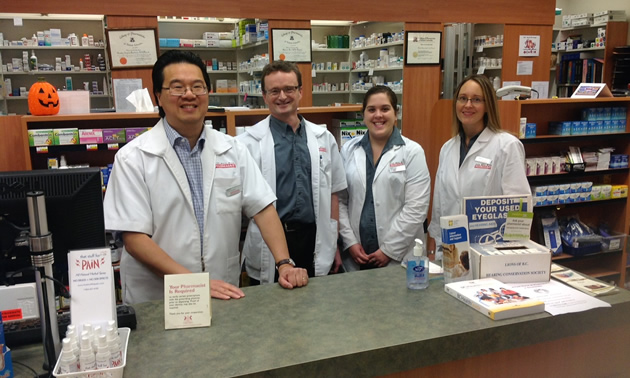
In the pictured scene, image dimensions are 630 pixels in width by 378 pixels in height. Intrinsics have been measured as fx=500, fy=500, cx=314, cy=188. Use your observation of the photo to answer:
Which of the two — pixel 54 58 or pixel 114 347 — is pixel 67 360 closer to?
pixel 114 347

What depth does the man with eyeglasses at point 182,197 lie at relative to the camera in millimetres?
1966

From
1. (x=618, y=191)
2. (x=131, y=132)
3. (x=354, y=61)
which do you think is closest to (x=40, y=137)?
(x=131, y=132)

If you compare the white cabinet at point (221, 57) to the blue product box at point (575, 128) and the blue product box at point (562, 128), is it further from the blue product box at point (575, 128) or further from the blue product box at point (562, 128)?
the blue product box at point (575, 128)

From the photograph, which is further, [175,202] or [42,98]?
[42,98]

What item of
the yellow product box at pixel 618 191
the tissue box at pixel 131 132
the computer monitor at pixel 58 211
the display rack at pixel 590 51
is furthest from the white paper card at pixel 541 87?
the computer monitor at pixel 58 211

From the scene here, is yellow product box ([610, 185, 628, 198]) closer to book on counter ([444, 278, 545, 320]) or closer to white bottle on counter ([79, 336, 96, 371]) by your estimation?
book on counter ([444, 278, 545, 320])

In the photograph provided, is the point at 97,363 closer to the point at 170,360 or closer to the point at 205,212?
the point at 170,360

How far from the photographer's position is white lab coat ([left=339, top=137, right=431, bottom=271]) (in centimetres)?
300

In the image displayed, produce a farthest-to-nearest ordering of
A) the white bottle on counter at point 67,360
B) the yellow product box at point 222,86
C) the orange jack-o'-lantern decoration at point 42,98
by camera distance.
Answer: the yellow product box at point 222,86 → the orange jack-o'-lantern decoration at point 42,98 → the white bottle on counter at point 67,360

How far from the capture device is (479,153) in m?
3.06

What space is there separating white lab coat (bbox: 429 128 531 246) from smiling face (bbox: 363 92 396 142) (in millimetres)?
480

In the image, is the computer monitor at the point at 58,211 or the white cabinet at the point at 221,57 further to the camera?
the white cabinet at the point at 221,57

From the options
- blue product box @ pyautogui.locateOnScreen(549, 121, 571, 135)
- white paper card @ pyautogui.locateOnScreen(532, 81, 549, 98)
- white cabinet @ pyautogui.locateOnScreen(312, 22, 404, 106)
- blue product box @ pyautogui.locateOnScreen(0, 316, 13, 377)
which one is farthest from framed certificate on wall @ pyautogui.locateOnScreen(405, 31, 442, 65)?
blue product box @ pyautogui.locateOnScreen(0, 316, 13, 377)

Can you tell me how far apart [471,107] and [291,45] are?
283 centimetres
